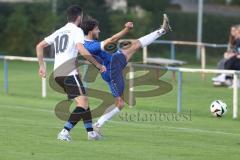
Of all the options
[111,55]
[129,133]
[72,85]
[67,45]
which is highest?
[67,45]

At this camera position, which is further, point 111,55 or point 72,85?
point 111,55

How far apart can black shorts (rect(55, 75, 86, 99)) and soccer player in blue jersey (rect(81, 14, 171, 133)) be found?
849 millimetres

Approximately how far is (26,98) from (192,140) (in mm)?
8781

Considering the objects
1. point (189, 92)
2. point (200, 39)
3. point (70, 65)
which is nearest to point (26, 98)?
point (189, 92)

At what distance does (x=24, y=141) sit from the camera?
43.1ft

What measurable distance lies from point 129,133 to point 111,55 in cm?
146

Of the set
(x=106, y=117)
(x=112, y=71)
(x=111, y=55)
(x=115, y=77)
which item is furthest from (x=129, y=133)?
(x=111, y=55)

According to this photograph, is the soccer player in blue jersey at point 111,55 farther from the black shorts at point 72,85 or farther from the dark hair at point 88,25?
the black shorts at point 72,85

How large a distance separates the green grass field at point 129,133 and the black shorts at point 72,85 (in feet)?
2.48

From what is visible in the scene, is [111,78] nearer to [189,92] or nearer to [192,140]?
[192,140]

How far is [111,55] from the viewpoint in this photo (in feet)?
50.3

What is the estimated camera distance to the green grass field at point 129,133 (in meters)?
12.1

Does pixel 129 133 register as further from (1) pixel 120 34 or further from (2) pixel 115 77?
(1) pixel 120 34

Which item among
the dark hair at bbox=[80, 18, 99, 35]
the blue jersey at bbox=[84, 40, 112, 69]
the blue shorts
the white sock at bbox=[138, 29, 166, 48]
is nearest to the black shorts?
the blue jersey at bbox=[84, 40, 112, 69]
